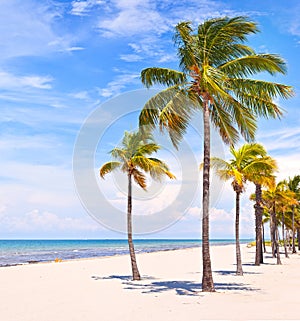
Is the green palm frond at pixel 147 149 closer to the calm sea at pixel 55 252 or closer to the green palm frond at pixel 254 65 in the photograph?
the green palm frond at pixel 254 65

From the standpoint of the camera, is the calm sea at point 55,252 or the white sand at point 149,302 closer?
the white sand at point 149,302

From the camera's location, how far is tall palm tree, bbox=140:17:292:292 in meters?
15.0

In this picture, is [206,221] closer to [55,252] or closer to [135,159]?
[135,159]

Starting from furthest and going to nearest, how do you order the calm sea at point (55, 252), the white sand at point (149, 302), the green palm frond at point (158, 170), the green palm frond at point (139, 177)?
the calm sea at point (55, 252) → the green palm frond at point (139, 177) → the green palm frond at point (158, 170) → the white sand at point (149, 302)

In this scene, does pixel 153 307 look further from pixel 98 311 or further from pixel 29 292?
pixel 29 292

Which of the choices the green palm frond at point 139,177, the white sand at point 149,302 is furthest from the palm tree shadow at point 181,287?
the green palm frond at point 139,177

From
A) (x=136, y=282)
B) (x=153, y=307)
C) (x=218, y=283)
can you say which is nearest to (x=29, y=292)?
(x=136, y=282)

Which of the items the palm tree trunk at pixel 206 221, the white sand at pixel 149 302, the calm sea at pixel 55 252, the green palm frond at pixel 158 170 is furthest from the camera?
the calm sea at pixel 55 252

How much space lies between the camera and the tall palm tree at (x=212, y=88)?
1495cm

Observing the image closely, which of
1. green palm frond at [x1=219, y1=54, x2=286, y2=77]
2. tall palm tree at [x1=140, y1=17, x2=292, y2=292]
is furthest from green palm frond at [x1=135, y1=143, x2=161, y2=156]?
green palm frond at [x1=219, y1=54, x2=286, y2=77]

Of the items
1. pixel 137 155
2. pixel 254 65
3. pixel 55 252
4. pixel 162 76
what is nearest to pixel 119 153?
pixel 137 155

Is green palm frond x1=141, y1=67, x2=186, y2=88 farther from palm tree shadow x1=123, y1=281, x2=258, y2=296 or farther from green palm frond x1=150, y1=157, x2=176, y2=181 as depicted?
palm tree shadow x1=123, y1=281, x2=258, y2=296

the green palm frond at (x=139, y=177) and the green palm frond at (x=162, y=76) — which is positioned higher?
the green palm frond at (x=162, y=76)

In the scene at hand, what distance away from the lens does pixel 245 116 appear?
1622 centimetres
